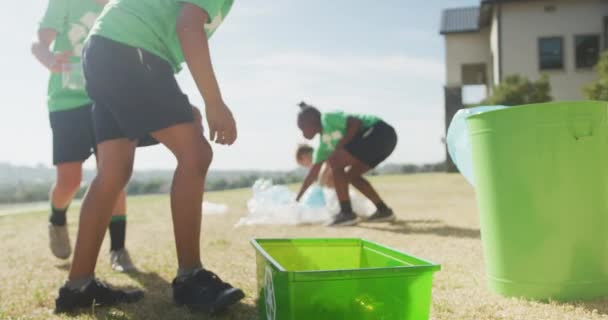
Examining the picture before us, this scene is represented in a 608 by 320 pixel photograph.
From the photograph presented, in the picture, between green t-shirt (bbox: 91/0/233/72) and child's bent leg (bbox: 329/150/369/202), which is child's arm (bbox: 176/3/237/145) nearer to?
green t-shirt (bbox: 91/0/233/72)

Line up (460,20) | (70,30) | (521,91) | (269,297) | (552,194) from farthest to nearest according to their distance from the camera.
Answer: (460,20)
(521,91)
(70,30)
(552,194)
(269,297)

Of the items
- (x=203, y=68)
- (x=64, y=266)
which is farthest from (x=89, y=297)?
(x=64, y=266)

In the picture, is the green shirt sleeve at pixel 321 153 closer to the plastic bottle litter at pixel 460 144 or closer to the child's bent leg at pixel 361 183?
the child's bent leg at pixel 361 183

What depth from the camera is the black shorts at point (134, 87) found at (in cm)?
168

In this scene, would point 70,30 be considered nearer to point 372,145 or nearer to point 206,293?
point 206,293

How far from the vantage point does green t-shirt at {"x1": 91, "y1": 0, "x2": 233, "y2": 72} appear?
174 cm

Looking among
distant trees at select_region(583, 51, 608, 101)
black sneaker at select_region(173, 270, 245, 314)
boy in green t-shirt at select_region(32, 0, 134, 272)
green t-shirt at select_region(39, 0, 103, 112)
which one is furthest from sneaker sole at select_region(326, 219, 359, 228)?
distant trees at select_region(583, 51, 608, 101)

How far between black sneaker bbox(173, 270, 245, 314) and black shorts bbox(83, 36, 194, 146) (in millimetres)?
496

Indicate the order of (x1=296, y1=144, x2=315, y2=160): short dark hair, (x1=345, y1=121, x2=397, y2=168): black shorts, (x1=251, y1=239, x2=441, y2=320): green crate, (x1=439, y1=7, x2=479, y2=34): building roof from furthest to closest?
(x1=439, y1=7, x2=479, y2=34): building roof, (x1=296, y1=144, x2=315, y2=160): short dark hair, (x1=345, y1=121, x2=397, y2=168): black shorts, (x1=251, y1=239, x2=441, y2=320): green crate

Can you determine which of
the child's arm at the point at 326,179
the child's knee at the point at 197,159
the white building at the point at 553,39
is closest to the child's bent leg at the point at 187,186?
the child's knee at the point at 197,159

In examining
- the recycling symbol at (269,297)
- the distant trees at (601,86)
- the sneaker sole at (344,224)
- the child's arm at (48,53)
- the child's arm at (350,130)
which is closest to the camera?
the recycling symbol at (269,297)

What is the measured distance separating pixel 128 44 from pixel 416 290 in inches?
47.4

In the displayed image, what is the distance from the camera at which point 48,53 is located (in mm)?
2678

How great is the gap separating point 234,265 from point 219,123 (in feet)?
3.92
